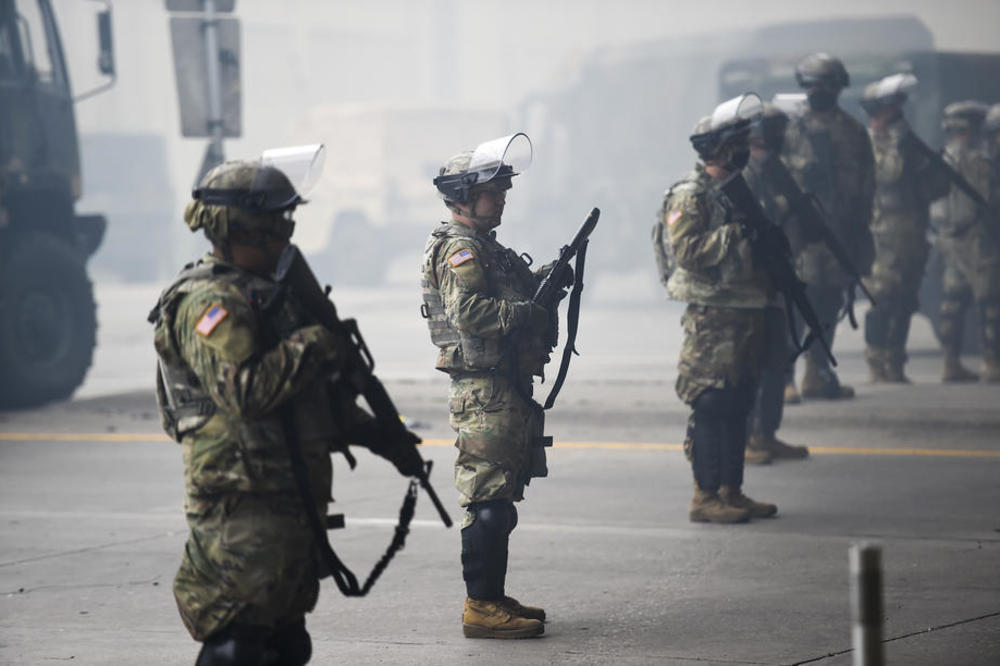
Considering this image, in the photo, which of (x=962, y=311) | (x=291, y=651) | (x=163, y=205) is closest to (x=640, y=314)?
(x=962, y=311)

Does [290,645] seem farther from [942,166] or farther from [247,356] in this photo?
[942,166]

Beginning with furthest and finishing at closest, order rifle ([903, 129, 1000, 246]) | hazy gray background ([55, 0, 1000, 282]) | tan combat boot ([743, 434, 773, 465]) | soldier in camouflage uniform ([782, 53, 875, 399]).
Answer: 1. hazy gray background ([55, 0, 1000, 282])
2. rifle ([903, 129, 1000, 246])
3. soldier in camouflage uniform ([782, 53, 875, 399])
4. tan combat boot ([743, 434, 773, 465])

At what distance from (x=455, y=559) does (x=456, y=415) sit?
1.48 meters

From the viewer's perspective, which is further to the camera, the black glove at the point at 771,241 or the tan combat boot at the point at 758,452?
the tan combat boot at the point at 758,452

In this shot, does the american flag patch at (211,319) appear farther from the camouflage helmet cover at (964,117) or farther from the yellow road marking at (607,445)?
the camouflage helmet cover at (964,117)

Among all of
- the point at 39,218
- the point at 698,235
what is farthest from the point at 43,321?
the point at 698,235

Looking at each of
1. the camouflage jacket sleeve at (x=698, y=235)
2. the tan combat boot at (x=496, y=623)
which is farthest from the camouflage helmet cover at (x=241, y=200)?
the camouflage jacket sleeve at (x=698, y=235)

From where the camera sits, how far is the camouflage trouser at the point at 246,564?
3.83m

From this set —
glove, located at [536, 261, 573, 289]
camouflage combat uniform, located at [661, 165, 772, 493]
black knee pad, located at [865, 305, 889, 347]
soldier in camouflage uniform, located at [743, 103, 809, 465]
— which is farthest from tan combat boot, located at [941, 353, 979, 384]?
glove, located at [536, 261, 573, 289]

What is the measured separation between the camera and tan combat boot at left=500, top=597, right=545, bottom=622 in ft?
18.3

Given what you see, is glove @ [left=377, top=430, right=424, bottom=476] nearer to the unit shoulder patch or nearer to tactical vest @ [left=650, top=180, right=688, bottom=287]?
the unit shoulder patch

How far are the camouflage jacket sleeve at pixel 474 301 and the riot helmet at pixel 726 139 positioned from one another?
2.10 meters

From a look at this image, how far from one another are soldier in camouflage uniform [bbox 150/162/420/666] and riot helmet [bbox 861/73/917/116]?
26.0 ft

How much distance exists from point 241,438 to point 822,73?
7.00 metres
